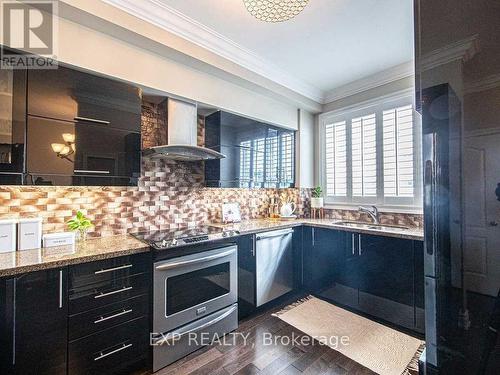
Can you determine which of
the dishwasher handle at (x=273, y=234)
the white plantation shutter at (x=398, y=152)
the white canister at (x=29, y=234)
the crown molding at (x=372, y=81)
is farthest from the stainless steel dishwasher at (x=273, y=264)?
the crown molding at (x=372, y=81)

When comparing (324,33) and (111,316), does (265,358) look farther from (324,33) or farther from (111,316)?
(324,33)

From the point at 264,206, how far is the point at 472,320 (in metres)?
2.95

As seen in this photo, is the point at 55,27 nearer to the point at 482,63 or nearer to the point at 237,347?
the point at 482,63

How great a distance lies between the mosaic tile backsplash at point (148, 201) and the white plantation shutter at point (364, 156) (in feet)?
1.18

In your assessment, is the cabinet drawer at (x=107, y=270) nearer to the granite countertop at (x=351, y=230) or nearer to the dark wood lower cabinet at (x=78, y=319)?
Answer: the dark wood lower cabinet at (x=78, y=319)

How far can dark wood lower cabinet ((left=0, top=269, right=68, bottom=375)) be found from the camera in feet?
4.08

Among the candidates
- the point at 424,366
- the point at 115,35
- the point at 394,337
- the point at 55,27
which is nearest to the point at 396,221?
the point at 394,337

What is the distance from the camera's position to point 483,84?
19.6 inches

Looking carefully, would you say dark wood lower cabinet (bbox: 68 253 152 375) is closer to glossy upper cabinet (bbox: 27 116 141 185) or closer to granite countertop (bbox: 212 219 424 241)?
glossy upper cabinet (bbox: 27 116 141 185)

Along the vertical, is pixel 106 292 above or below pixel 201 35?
below

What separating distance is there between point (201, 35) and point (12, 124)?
5.10 feet

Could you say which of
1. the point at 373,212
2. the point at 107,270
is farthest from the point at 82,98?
the point at 373,212

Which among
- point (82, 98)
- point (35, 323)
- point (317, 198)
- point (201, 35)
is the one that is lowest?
point (35, 323)

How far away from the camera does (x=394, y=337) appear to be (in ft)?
6.93
